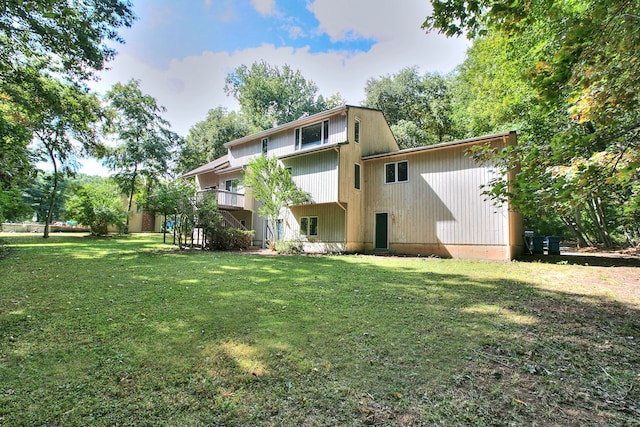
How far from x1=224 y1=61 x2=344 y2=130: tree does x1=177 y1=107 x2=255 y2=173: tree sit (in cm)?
238

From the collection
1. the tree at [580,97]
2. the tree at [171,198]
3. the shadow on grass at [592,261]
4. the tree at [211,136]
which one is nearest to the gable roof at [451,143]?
the shadow on grass at [592,261]

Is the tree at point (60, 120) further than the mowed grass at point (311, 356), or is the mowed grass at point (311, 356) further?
the tree at point (60, 120)

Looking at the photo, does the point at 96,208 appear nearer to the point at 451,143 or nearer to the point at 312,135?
the point at 312,135

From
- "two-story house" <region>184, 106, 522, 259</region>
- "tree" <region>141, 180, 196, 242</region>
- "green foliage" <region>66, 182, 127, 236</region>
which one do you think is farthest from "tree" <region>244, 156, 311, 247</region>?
"green foliage" <region>66, 182, 127, 236</region>

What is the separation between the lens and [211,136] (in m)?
33.5

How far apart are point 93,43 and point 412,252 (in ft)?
49.3

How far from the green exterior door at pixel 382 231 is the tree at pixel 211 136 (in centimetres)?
2370

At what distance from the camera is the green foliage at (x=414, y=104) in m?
27.0

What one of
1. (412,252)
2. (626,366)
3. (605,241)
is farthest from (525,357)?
(605,241)

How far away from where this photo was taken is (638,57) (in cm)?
324

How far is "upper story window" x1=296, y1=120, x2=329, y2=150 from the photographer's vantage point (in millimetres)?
16172

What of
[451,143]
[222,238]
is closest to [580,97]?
[451,143]

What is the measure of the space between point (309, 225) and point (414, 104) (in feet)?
64.4

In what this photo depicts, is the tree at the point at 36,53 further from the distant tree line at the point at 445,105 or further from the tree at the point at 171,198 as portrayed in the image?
the tree at the point at 171,198
